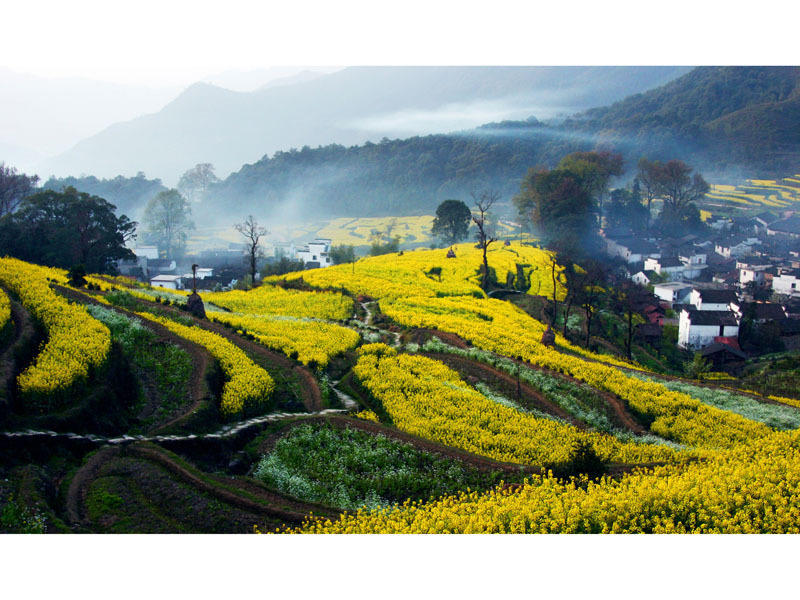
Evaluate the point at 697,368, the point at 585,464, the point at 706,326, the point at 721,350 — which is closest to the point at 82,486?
the point at 585,464

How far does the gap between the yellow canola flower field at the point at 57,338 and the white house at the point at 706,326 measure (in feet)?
107

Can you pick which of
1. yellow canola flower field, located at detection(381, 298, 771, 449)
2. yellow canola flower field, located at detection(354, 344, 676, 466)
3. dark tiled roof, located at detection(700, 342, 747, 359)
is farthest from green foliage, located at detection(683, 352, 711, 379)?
yellow canola flower field, located at detection(354, 344, 676, 466)

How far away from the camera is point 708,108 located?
4065 inches

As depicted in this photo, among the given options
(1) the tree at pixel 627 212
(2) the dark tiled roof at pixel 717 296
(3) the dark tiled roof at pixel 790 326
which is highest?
(1) the tree at pixel 627 212

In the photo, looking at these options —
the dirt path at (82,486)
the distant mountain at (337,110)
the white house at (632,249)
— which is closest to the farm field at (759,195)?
the white house at (632,249)

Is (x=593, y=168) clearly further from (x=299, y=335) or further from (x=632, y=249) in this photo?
(x=299, y=335)

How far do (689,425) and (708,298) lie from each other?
27276 millimetres

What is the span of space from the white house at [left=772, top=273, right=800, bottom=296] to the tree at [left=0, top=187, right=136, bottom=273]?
46.5 meters

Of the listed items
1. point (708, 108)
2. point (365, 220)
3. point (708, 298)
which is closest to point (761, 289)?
point (708, 298)

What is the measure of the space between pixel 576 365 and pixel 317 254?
39.0 metres

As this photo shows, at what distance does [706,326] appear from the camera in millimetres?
34250

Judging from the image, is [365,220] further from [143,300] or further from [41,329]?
[41,329]

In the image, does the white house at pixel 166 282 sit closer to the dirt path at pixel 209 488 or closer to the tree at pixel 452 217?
the dirt path at pixel 209 488

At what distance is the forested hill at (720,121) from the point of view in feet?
273
